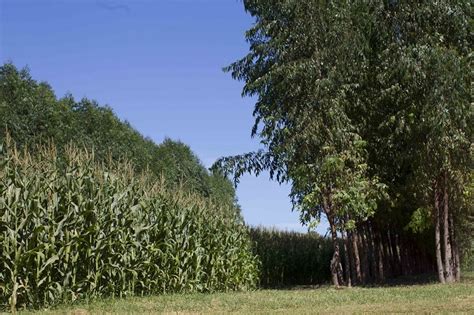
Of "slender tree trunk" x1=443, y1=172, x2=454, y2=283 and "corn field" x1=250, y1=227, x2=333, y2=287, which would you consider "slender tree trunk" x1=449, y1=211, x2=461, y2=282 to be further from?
"corn field" x1=250, y1=227, x2=333, y2=287

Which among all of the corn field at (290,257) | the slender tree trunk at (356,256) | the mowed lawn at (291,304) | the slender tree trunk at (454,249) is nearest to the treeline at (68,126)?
the corn field at (290,257)

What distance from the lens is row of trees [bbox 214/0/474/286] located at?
21.4m

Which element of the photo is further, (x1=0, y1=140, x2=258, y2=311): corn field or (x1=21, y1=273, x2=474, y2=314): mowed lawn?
(x1=0, y1=140, x2=258, y2=311): corn field

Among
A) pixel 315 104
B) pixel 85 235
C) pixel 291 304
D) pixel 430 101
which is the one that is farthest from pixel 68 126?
pixel 291 304

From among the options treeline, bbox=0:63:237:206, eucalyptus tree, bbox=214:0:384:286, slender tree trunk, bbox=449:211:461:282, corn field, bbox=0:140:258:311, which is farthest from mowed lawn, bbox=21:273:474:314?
treeline, bbox=0:63:237:206

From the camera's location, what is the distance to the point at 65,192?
45.1 ft

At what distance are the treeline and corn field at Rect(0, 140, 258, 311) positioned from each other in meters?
5.71

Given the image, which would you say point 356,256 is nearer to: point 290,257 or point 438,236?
point 438,236

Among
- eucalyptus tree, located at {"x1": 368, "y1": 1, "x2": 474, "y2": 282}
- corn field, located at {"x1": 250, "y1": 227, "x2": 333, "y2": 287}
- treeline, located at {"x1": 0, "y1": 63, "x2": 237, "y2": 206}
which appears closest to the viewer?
eucalyptus tree, located at {"x1": 368, "y1": 1, "x2": 474, "y2": 282}

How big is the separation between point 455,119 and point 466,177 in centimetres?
276

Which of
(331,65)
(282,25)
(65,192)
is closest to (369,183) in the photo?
(331,65)

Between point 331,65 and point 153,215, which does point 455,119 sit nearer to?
point 331,65

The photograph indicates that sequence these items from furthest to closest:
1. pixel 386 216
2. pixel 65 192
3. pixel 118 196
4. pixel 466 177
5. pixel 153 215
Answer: pixel 386 216, pixel 466 177, pixel 153 215, pixel 118 196, pixel 65 192

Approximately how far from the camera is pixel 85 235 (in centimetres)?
1349
